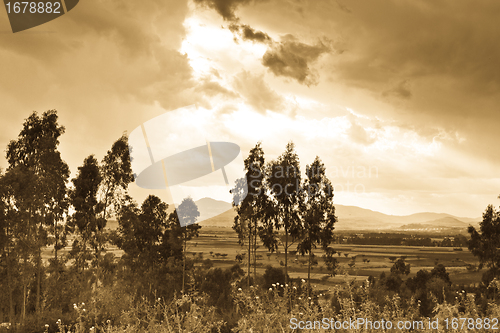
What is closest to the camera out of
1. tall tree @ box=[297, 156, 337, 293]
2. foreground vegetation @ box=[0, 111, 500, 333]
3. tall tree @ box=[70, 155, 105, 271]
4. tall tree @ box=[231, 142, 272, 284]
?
foreground vegetation @ box=[0, 111, 500, 333]

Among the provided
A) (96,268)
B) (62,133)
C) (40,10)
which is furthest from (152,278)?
(40,10)

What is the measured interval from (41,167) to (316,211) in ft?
83.2

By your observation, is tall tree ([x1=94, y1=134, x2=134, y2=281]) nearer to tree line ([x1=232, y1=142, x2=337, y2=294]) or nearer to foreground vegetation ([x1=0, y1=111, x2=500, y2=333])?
foreground vegetation ([x1=0, y1=111, x2=500, y2=333])

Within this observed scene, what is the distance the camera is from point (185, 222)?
4622 centimetres

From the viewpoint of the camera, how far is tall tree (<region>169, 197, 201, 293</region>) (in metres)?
44.8

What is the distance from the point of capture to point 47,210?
26.3 metres

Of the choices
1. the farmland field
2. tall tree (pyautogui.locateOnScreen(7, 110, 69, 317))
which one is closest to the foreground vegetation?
tall tree (pyautogui.locateOnScreen(7, 110, 69, 317))

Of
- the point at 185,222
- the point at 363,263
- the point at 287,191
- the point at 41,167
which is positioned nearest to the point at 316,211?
the point at 287,191

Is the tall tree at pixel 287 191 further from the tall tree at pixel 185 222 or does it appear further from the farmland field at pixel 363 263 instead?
the tall tree at pixel 185 222

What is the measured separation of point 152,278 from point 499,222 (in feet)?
127

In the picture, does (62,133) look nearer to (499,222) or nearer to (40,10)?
(40,10)

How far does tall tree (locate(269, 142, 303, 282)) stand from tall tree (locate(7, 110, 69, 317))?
18328 mm

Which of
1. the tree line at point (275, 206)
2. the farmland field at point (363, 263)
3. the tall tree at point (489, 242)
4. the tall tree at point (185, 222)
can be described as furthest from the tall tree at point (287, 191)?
the tall tree at point (489, 242)

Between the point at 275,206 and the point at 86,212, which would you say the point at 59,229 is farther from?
the point at 275,206
